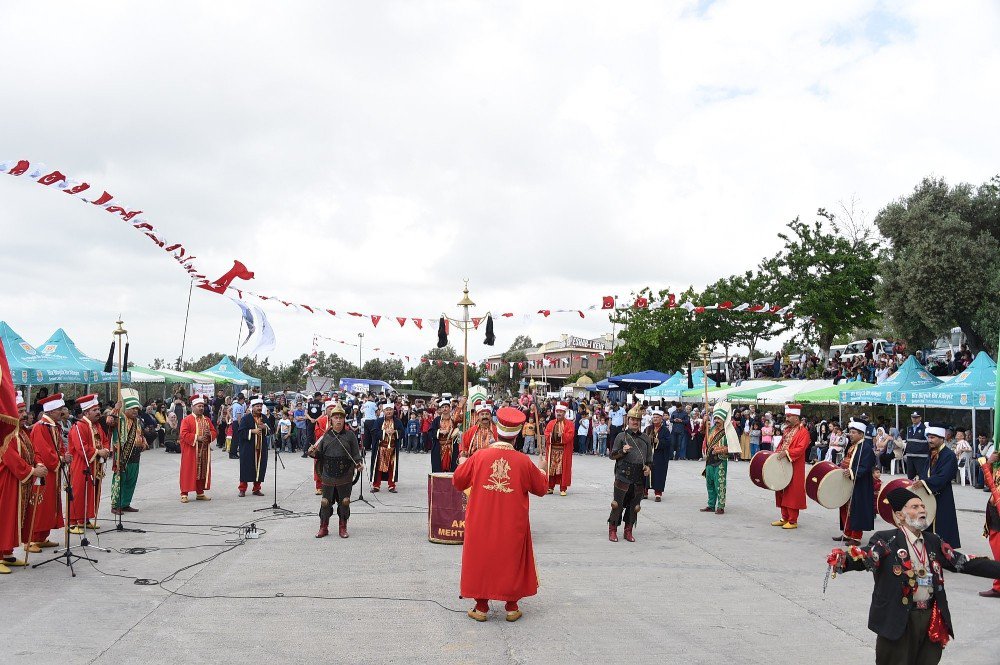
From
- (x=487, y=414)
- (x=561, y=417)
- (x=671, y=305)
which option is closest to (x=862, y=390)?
(x=671, y=305)

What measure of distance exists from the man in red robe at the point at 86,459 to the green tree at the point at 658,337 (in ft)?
114

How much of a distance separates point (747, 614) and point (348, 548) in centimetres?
489

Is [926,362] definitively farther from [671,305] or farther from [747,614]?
[747,614]

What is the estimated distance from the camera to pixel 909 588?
4363mm

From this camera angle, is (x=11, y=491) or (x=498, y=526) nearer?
(x=498, y=526)

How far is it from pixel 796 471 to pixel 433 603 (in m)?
7.36

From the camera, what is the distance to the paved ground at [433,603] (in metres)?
5.68

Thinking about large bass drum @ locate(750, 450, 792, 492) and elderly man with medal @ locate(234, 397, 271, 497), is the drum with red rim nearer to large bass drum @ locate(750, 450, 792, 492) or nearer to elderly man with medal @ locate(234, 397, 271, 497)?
large bass drum @ locate(750, 450, 792, 492)

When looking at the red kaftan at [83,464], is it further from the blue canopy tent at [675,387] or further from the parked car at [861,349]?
the parked car at [861,349]

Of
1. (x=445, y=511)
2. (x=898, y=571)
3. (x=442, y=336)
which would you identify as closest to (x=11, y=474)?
(x=445, y=511)

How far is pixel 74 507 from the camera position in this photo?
10234mm

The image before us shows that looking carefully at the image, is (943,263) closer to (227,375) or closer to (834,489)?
(834,489)

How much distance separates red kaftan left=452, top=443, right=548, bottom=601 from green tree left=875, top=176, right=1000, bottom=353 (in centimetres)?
2311

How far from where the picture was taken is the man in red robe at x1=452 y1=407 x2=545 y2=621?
6.44m
